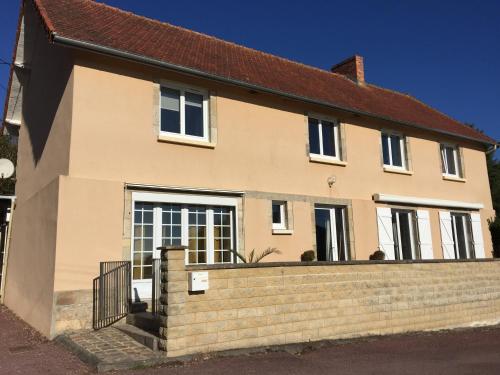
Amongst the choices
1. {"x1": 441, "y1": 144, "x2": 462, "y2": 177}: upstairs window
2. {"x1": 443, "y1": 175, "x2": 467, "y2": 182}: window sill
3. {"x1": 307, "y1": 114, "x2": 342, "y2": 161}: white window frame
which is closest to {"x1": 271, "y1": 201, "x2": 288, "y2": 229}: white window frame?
{"x1": 307, "y1": 114, "x2": 342, "y2": 161}: white window frame

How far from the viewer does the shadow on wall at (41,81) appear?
33.3ft

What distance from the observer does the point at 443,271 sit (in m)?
10.9

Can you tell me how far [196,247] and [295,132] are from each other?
4.15m

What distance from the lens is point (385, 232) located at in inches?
510

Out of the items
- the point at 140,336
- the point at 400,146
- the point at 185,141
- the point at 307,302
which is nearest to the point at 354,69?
the point at 400,146

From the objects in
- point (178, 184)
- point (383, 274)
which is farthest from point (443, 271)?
point (178, 184)

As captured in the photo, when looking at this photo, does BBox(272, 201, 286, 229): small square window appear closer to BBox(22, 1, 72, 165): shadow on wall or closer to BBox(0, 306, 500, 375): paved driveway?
BBox(0, 306, 500, 375): paved driveway

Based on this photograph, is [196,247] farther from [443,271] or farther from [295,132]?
[443,271]

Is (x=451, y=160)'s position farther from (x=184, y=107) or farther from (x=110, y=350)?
(x=110, y=350)

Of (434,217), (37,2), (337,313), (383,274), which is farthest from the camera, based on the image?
(434,217)

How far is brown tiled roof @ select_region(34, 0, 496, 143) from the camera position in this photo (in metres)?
9.88

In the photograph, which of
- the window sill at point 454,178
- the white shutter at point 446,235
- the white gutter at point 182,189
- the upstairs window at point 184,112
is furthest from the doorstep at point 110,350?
the window sill at point 454,178

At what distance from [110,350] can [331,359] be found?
3.28 m

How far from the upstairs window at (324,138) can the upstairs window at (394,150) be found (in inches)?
79.0
